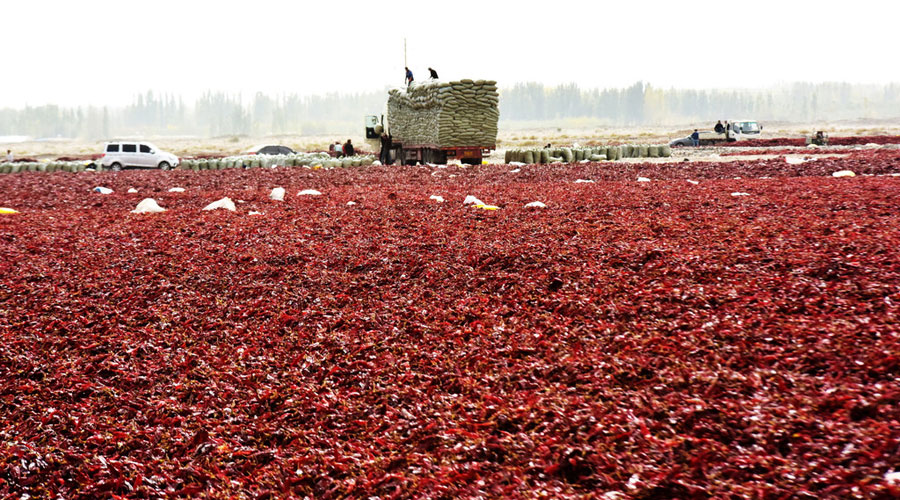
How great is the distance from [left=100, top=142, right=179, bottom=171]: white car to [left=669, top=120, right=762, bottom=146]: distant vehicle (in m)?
31.6

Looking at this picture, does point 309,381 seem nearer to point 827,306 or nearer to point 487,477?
point 487,477

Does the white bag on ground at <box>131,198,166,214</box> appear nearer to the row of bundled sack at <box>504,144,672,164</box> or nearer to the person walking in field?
the row of bundled sack at <box>504,144,672,164</box>

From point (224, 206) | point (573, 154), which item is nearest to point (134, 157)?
point (573, 154)

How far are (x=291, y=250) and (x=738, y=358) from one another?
4357 millimetres

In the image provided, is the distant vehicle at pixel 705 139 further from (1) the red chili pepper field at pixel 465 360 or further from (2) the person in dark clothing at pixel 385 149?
(1) the red chili pepper field at pixel 465 360

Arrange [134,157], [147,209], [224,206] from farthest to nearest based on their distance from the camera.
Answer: [134,157]
[224,206]
[147,209]

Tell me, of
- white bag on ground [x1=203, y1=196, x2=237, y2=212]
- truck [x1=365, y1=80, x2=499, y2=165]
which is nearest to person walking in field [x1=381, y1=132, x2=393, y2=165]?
truck [x1=365, y1=80, x2=499, y2=165]

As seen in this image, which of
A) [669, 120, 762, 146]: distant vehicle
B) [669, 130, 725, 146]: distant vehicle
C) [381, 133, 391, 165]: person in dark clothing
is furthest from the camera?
[669, 120, 762, 146]: distant vehicle

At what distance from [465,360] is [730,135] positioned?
4567 cm

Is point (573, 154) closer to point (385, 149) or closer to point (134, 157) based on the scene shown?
point (385, 149)

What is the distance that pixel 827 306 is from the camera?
4219mm

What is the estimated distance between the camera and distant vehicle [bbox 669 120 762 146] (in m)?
44.5

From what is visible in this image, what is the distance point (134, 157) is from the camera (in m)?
29.6

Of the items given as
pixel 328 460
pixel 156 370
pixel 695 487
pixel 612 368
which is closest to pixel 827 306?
pixel 612 368
